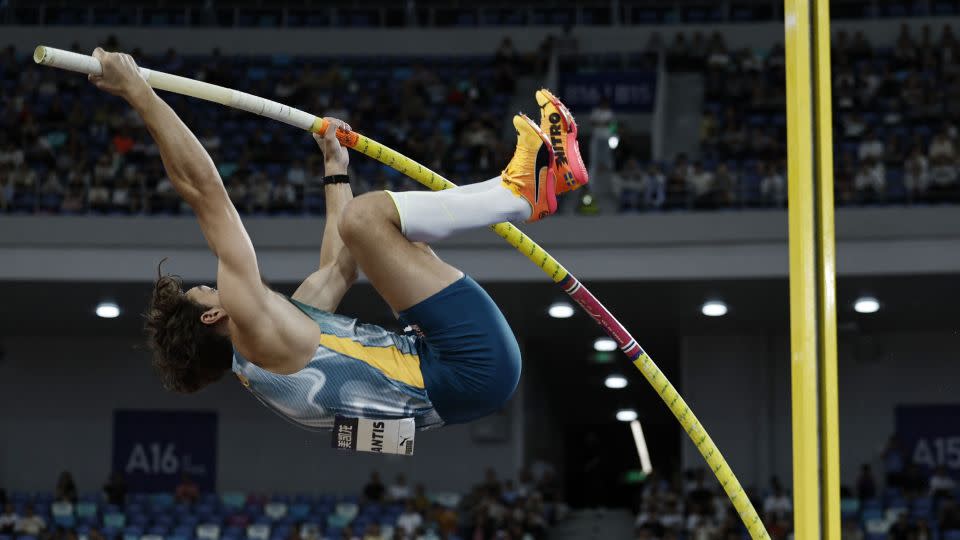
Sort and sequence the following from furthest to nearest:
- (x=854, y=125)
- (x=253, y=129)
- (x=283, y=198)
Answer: (x=253, y=129) < (x=854, y=125) < (x=283, y=198)

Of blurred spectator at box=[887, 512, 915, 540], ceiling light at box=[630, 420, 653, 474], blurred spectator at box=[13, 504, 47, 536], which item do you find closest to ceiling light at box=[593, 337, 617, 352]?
blurred spectator at box=[887, 512, 915, 540]

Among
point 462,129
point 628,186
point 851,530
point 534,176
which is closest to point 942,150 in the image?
point 628,186

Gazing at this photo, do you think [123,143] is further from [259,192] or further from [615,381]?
[615,381]

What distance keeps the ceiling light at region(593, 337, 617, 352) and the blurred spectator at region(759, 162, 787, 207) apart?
3896 mm

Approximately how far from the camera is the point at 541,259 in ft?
14.5

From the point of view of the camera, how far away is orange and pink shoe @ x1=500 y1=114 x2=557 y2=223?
403 cm

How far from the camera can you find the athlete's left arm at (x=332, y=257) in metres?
4.53

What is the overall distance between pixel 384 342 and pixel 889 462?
46.4 ft

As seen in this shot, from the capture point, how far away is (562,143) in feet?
13.5

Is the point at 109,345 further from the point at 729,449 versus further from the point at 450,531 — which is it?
the point at 729,449

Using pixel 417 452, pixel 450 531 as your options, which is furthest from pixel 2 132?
pixel 450 531

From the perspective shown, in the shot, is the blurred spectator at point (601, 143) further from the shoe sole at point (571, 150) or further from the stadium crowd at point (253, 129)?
the shoe sole at point (571, 150)

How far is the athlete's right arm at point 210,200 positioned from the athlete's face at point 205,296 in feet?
0.85

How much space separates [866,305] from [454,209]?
1395 centimetres
